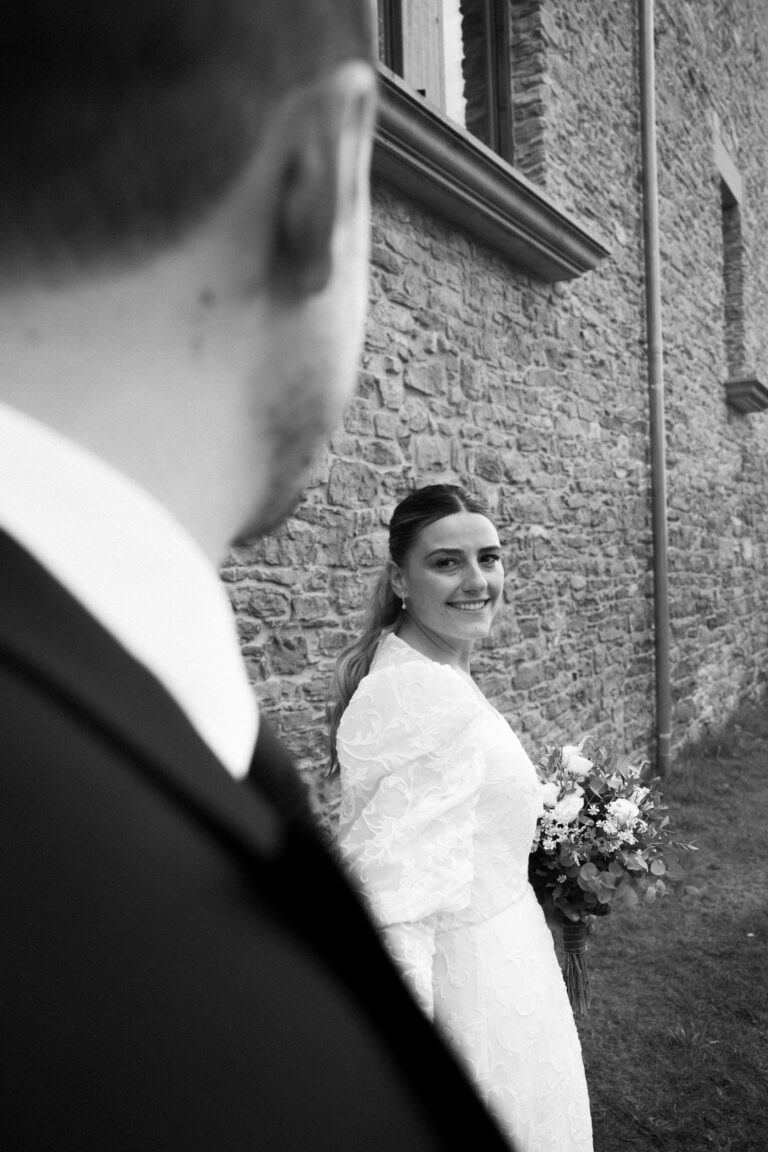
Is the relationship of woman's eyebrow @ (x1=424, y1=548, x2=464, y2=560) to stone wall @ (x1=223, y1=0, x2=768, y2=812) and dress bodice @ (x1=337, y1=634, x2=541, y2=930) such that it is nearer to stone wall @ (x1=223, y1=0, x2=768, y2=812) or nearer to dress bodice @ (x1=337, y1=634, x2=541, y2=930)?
dress bodice @ (x1=337, y1=634, x2=541, y2=930)

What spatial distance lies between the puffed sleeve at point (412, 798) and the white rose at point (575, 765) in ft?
2.65

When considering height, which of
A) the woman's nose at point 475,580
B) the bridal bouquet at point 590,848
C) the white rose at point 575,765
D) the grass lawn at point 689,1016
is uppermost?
the woman's nose at point 475,580

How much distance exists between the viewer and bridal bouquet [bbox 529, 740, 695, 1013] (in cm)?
258

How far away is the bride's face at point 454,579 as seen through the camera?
8.27 ft

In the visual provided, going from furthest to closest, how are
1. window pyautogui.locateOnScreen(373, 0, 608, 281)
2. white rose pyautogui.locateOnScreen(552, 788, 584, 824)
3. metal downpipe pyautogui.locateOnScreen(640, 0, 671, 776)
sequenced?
metal downpipe pyautogui.locateOnScreen(640, 0, 671, 776) < window pyautogui.locateOnScreen(373, 0, 608, 281) < white rose pyautogui.locateOnScreen(552, 788, 584, 824)

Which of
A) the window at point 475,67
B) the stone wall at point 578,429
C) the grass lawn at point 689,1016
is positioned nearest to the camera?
the grass lawn at point 689,1016

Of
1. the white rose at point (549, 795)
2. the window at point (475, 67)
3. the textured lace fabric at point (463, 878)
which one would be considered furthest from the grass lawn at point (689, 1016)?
the window at point (475, 67)

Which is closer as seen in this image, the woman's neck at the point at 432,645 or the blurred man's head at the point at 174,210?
the blurred man's head at the point at 174,210

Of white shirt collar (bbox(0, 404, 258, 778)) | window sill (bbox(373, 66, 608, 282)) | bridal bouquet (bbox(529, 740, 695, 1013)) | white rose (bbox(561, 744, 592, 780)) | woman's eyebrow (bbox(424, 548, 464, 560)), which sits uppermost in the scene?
window sill (bbox(373, 66, 608, 282))

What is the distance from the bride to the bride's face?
8.8 inches

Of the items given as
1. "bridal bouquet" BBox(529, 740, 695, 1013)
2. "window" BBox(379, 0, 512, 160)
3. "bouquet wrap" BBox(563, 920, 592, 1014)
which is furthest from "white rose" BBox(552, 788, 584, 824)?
"window" BBox(379, 0, 512, 160)

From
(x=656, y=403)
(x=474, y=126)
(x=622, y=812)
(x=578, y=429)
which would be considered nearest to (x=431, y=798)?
(x=622, y=812)

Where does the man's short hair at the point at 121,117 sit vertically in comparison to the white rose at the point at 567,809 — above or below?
above

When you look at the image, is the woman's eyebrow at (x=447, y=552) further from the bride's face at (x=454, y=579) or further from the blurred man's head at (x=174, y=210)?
the blurred man's head at (x=174, y=210)
